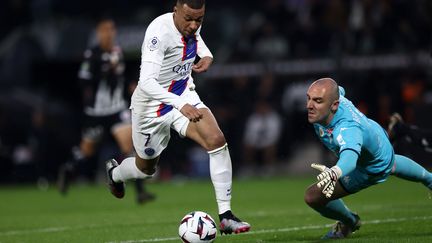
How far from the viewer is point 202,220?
7777 millimetres

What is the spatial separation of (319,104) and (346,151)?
1.78 feet

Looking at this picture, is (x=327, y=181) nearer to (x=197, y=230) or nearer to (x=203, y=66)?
(x=197, y=230)

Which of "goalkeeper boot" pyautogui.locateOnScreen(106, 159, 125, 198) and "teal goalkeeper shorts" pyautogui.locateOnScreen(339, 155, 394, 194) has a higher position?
"teal goalkeeper shorts" pyautogui.locateOnScreen(339, 155, 394, 194)

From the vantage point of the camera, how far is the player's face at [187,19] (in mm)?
8555

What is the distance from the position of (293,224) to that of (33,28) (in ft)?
48.3

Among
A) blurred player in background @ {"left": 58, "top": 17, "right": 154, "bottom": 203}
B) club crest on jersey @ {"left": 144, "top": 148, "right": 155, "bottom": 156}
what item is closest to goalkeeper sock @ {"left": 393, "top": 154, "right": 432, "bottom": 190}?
club crest on jersey @ {"left": 144, "top": 148, "right": 155, "bottom": 156}

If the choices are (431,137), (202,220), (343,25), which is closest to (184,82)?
(202,220)

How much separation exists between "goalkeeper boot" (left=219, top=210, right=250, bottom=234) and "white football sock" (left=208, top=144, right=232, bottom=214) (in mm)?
182

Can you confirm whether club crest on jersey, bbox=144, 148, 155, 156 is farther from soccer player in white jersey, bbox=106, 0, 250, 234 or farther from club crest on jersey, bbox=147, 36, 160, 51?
club crest on jersey, bbox=147, 36, 160, 51

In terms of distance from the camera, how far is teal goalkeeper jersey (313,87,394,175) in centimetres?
746

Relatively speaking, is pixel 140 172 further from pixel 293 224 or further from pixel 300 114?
pixel 300 114

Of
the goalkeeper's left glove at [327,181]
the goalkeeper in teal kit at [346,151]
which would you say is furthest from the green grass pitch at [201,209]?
the goalkeeper's left glove at [327,181]

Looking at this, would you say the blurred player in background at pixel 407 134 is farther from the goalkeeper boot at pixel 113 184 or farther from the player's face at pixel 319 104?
the goalkeeper boot at pixel 113 184

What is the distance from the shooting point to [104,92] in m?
14.5
